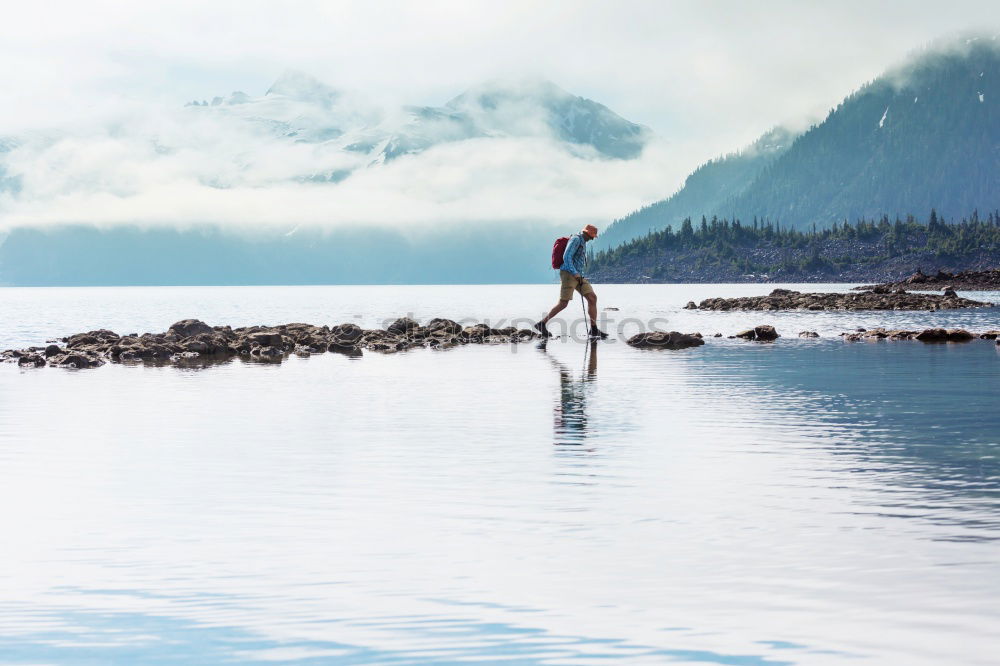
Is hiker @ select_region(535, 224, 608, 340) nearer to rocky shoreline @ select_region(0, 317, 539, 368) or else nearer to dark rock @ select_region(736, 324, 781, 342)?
rocky shoreline @ select_region(0, 317, 539, 368)

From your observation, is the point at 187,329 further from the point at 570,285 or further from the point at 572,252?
the point at 572,252

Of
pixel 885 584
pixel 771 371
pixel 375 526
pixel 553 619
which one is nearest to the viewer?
pixel 553 619

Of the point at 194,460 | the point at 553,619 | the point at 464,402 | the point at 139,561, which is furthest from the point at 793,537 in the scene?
the point at 464,402

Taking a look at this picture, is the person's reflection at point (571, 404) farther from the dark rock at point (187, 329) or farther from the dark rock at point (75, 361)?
the dark rock at point (187, 329)

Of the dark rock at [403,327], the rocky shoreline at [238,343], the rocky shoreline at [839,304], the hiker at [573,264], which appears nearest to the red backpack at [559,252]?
the hiker at [573,264]

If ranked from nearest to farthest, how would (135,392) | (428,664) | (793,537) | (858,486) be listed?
(428,664) < (793,537) < (858,486) < (135,392)

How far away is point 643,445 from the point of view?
45.0ft

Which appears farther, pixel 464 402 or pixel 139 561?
pixel 464 402

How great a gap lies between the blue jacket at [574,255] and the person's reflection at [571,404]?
5975mm

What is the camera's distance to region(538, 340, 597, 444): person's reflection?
48.7 ft

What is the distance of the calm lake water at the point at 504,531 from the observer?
21.2ft

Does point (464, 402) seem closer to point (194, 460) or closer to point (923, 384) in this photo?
point (194, 460)

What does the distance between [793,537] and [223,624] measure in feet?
14.8

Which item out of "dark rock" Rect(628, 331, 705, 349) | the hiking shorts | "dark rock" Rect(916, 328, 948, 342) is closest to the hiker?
the hiking shorts
